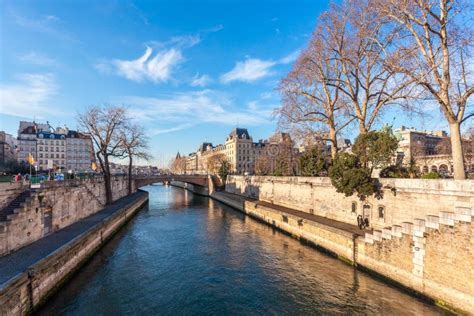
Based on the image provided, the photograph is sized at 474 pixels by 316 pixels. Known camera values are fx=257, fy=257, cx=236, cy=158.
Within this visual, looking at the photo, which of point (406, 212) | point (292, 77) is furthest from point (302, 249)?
point (292, 77)

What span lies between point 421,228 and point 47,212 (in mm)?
22401

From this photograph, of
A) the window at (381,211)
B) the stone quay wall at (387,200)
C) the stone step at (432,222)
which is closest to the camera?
the stone step at (432,222)

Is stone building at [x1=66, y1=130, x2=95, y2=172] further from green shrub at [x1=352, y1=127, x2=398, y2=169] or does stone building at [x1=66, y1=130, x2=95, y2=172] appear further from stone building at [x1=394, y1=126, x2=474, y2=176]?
stone building at [x1=394, y1=126, x2=474, y2=176]

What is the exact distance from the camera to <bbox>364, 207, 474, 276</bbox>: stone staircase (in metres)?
10.9

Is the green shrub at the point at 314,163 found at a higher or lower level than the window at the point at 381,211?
higher

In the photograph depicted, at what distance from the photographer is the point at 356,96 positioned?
23609 mm

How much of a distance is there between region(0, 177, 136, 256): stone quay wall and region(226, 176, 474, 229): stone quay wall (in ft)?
70.4

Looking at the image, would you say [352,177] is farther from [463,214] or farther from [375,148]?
[463,214]

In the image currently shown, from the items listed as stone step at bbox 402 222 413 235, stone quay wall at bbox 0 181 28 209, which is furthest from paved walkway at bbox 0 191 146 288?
stone step at bbox 402 222 413 235

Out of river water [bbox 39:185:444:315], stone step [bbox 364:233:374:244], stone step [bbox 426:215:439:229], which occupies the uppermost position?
stone step [bbox 426:215:439:229]

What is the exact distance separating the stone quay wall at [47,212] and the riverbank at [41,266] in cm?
52

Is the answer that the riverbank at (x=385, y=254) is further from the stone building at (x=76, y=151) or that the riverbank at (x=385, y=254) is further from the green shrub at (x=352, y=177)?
the stone building at (x=76, y=151)

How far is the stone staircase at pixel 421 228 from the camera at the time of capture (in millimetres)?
10906

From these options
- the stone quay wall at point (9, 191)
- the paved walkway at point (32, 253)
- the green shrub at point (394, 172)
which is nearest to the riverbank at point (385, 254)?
the green shrub at point (394, 172)
